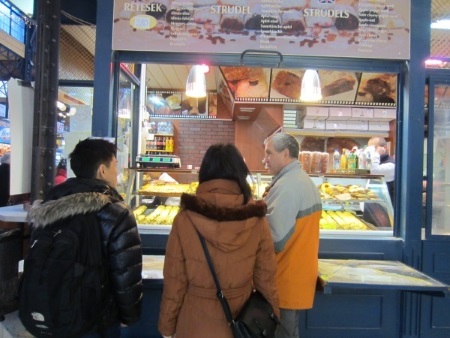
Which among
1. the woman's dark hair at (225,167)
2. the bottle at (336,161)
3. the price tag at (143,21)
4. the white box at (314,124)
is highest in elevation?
the price tag at (143,21)

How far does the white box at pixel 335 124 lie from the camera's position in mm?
7305

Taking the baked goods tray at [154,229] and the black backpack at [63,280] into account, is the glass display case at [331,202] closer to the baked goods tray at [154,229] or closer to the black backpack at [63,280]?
the baked goods tray at [154,229]

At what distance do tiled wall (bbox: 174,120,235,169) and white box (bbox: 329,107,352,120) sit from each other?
3118 mm

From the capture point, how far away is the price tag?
10.8 feet

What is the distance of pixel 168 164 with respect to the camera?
389cm

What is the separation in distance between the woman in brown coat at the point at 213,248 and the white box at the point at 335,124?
19.0 ft

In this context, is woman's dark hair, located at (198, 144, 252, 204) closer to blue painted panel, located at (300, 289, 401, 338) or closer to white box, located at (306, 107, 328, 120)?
blue painted panel, located at (300, 289, 401, 338)

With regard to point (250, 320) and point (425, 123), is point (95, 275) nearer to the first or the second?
point (250, 320)


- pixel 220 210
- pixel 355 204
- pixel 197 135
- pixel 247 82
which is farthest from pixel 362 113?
pixel 220 210

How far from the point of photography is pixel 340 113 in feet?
23.2

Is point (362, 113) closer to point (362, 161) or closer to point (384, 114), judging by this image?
point (384, 114)

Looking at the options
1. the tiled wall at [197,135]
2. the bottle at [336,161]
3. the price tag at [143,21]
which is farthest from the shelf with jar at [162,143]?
the price tag at [143,21]

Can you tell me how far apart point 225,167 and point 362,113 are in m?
5.87

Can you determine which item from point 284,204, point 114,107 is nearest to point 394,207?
point 284,204
